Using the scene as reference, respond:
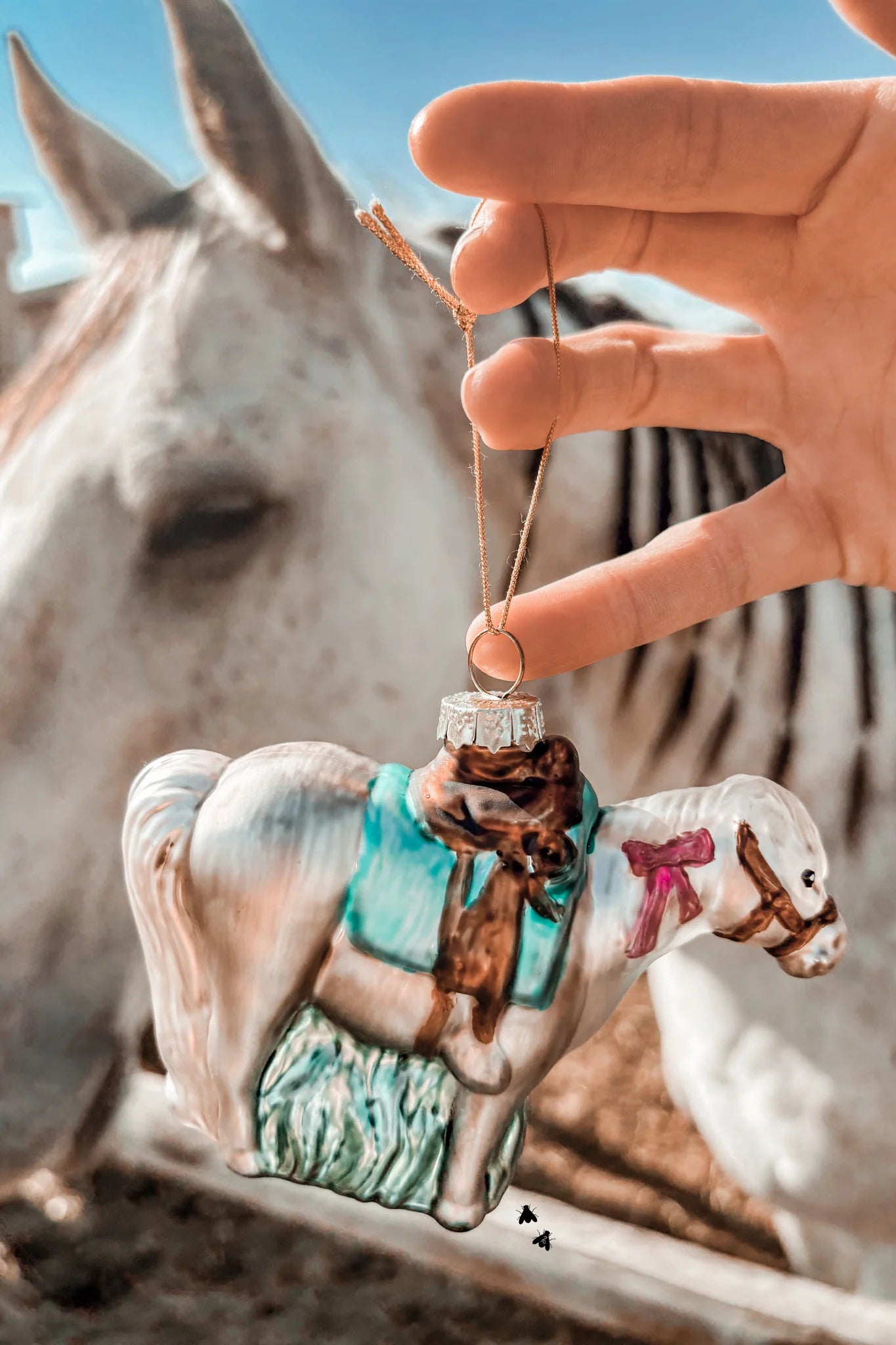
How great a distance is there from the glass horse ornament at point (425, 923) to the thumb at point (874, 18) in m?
0.24

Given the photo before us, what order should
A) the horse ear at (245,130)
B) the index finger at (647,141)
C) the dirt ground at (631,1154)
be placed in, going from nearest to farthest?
the index finger at (647,141) < the horse ear at (245,130) < the dirt ground at (631,1154)

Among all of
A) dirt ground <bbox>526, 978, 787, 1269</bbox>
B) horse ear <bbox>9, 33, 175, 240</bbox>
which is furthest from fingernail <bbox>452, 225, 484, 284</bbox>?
dirt ground <bbox>526, 978, 787, 1269</bbox>

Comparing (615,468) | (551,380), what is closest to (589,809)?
(551,380)

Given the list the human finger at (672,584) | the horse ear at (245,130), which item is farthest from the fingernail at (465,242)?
the horse ear at (245,130)

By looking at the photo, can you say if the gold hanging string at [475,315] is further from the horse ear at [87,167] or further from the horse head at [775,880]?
the horse ear at [87,167]

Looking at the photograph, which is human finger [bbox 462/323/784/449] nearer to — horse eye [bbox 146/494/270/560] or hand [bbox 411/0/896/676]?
hand [bbox 411/0/896/676]

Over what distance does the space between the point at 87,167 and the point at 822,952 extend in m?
0.57

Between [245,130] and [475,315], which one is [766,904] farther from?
[245,130]

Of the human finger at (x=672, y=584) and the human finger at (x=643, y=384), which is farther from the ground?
the human finger at (x=643, y=384)

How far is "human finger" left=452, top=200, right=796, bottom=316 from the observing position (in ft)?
0.94

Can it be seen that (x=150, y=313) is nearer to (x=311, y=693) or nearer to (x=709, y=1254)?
(x=311, y=693)

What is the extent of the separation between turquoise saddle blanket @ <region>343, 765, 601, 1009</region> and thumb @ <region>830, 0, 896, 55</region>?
0.26 m

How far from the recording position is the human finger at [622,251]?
11.2 inches

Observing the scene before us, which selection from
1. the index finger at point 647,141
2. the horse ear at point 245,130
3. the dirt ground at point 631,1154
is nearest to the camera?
the index finger at point 647,141
